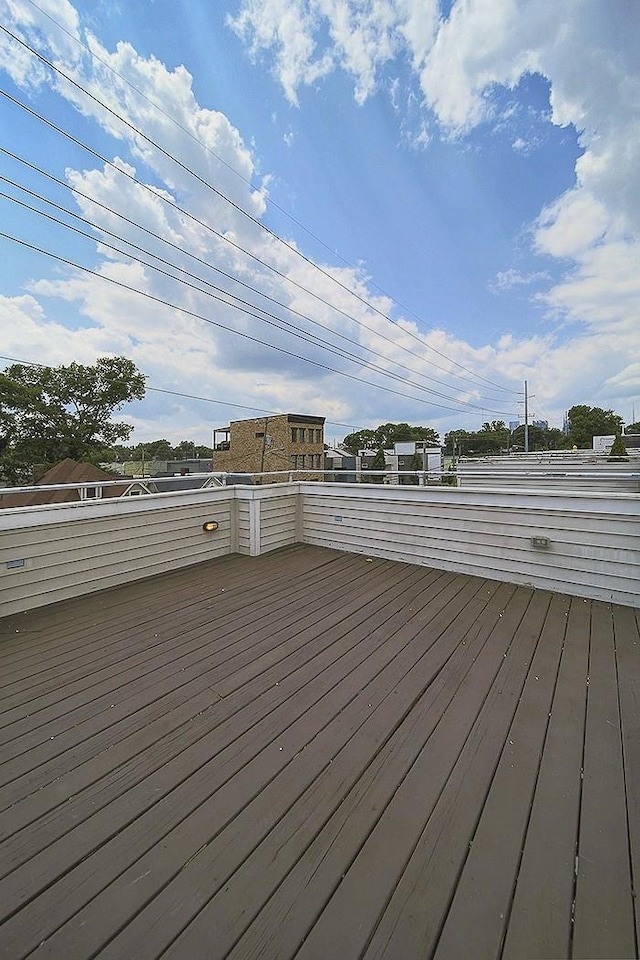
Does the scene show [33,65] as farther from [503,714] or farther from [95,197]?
[503,714]

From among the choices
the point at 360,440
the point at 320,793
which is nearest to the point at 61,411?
the point at 320,793

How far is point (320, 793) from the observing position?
123cm

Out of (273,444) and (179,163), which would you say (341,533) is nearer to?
(179,163)

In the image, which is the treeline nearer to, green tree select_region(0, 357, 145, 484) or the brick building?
the brick building

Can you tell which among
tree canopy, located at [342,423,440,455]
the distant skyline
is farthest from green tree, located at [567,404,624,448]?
the distant skyline

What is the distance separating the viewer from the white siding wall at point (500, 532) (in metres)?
2.92

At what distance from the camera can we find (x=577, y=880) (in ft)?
3.14

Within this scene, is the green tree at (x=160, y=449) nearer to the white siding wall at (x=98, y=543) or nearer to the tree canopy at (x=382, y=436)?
the tree canopy at (x=382, y=436)

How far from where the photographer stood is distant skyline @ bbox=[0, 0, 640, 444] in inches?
207

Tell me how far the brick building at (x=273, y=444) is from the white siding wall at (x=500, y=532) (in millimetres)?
20652

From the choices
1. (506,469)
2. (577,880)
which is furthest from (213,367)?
(577,880)

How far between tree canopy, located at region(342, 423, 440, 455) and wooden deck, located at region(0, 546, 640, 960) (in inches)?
1625

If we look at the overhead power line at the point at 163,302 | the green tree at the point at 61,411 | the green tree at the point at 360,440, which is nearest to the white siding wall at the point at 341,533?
the overhead power line at the point at 163,302

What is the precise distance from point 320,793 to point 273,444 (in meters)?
25.8
